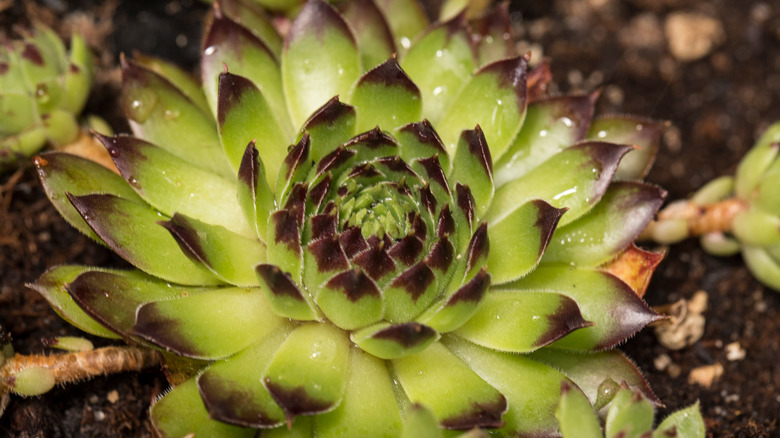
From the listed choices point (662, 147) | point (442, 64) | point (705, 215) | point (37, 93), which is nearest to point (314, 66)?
point (442, 64)

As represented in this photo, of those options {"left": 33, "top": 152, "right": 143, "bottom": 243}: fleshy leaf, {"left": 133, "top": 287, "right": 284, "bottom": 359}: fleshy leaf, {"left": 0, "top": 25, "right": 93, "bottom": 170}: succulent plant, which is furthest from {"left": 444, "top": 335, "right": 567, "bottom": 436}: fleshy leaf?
{"left": 0, "top": 25, "right": 93, "bottom": 170}: succulent plant

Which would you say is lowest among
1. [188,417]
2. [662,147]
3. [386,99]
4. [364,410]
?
[662,147]

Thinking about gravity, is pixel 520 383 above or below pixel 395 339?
below

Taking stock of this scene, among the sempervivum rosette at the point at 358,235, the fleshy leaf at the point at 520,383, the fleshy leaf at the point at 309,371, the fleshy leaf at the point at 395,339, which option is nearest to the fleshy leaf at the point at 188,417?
the sempervivum rosette at the point at 358,235

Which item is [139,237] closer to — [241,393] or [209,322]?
[209,322]

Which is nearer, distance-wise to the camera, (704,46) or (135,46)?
(135,46)

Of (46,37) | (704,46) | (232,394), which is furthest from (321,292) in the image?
(704,46)

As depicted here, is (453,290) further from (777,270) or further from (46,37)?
(46,37)
